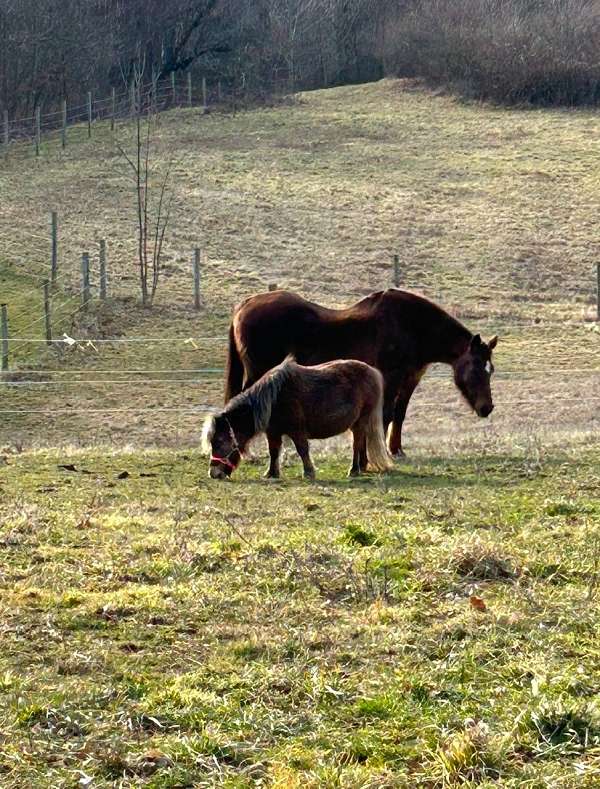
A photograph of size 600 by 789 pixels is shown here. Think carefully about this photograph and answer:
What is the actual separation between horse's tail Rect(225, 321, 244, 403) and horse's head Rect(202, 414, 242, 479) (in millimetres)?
2273

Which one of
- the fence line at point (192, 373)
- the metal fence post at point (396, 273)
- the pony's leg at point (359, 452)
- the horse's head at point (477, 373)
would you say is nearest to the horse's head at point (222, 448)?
the pony's leg at point (359, 452)

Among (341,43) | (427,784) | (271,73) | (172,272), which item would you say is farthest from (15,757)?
(341,43)

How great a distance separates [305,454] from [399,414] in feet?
8.34

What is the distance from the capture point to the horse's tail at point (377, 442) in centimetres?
1148

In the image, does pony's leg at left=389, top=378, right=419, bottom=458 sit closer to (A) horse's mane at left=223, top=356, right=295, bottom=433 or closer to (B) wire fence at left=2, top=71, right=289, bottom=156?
(A) horse's mane at left=223, top=356, right=295, bottom=433

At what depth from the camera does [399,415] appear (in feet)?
43.8

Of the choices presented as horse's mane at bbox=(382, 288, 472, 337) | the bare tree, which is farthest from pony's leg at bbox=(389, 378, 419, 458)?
the bare tree

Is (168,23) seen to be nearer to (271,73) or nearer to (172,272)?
(271,73)

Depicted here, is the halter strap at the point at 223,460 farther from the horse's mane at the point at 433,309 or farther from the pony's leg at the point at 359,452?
the horse's mane at the point at 433,309

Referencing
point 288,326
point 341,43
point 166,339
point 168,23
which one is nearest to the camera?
point 288,326

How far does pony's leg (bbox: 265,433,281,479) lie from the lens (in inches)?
439

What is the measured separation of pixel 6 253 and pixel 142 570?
26.6 m

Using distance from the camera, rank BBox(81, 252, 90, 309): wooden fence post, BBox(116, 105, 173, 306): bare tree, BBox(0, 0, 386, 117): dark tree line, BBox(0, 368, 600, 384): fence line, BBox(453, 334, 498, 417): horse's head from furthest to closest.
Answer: BBox(0, 0, 386, 117): dark tree line < BBox(116, 105, 173, 306): bare tree < BBox(81, 252, 90, 309): wooden fence post < BBox(0, 368, 600, 384): fence line < BBox(453, 334, 498, 417): horse's head

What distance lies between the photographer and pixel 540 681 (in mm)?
4711
